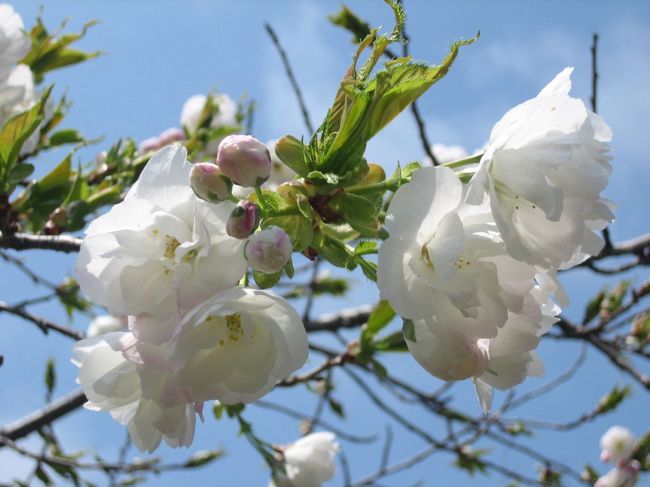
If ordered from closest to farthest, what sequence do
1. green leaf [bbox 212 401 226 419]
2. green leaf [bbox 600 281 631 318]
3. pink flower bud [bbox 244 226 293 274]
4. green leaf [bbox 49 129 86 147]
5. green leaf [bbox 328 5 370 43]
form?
pink flower bud [bbox 244 226 293 274], green leaf [bbox 212 401 226 419], green leaf [bbox 49 129 86 147], green leaf [bbox 328 5 370 43], green leaf [bbox 600 281 631 318]

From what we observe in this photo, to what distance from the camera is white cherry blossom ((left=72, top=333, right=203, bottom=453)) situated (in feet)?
3.27

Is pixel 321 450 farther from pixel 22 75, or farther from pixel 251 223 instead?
pixel 251 223

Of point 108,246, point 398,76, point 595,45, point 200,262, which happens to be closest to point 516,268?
point 398,76

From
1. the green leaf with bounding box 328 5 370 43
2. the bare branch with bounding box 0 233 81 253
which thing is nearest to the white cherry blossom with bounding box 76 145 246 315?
the bare branch with bounding box 0 233 81 253

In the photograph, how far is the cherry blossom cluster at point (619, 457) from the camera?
374cm

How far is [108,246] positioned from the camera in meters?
1.01

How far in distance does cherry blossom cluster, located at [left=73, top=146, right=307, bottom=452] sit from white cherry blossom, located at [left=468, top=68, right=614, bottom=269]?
0.32 m

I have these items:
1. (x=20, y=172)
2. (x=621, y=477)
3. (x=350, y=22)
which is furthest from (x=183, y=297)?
(x=621, y=477)

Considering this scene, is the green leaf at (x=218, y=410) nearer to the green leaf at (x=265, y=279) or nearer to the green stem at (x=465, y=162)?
the green leaf at (x=265, y=279)

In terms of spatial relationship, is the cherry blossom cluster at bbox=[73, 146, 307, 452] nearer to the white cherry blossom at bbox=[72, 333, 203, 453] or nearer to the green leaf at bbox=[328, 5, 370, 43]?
the white cherry blossom at bbox=[72, 333, 203, 453]

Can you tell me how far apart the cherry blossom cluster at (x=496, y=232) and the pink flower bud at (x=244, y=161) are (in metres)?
0.19

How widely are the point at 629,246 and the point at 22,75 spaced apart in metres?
2.10

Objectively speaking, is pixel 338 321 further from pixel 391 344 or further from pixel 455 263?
pixel 455 263

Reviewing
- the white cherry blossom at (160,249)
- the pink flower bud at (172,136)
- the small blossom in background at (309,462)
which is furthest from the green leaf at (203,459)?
the white cherry blossom at (160,249)
